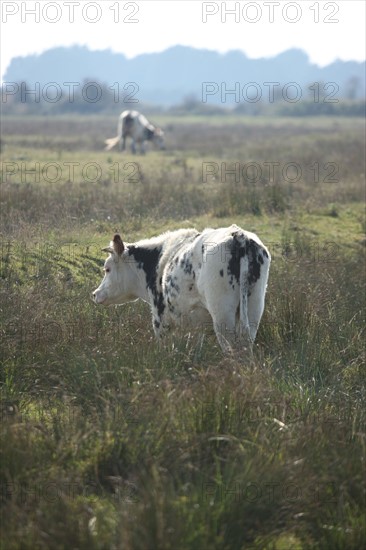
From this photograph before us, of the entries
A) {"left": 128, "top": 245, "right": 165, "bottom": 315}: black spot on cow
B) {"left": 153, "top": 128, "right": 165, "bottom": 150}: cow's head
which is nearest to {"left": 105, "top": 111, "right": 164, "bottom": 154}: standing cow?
{"left": 153, "top": 128, "right": 165, "bottom": 150}: cow's head

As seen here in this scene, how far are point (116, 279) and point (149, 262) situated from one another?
1.56ft

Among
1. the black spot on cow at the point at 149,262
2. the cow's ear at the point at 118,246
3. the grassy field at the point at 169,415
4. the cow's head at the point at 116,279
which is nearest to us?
the grassy field at the point at 169,415

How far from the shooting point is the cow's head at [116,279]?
10406 millimetres

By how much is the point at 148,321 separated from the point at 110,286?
0.63 meters

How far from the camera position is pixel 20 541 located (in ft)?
17.2

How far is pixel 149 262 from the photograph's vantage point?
1030 cm

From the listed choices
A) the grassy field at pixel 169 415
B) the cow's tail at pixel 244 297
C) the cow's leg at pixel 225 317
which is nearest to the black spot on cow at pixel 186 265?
the cow's leg at pixel 225 317

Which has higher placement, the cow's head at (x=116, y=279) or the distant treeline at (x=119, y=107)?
the distant treeline at (x=119, y=107)

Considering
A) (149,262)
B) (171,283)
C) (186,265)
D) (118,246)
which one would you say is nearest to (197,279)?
(186,265)

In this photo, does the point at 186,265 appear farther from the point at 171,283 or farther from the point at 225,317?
the point at 225,317

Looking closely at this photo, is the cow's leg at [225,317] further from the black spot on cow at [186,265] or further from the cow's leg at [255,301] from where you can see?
the black spot on cow at [186,265]

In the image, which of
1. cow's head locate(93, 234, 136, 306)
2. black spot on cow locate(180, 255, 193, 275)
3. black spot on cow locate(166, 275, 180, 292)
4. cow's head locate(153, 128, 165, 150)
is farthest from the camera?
cow's head locate(153, 128, 165, 150)

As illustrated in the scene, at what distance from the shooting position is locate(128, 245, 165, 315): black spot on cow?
10.1 meters

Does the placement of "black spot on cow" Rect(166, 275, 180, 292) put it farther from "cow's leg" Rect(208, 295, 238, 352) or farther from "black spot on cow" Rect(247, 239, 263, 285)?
"black spot on cow" Rect(247, 239, 263, 285)
